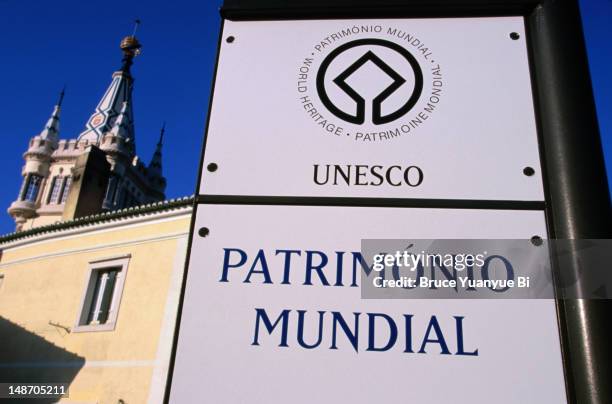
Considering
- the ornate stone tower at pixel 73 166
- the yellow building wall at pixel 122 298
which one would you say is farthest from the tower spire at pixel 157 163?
the yellow building wall at pixel 122 298

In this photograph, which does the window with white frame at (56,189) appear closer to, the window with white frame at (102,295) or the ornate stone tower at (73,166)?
the ornate stone tower at (73,166)

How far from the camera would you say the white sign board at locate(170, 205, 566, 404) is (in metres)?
0.98

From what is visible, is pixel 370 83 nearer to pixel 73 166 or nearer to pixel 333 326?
pixel 333 326

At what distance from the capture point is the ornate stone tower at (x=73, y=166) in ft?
150

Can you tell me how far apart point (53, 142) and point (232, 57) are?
5270cm

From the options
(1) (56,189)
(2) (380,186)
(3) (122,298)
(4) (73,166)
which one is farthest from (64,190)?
(2) (380,186)

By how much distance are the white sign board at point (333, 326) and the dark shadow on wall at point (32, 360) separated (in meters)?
15.8

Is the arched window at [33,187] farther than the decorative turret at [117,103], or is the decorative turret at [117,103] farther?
the decorative turret at [117,103]

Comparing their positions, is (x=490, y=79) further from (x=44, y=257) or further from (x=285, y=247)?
(x=44, y=257)

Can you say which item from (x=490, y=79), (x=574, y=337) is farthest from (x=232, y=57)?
(x=574, y=337)

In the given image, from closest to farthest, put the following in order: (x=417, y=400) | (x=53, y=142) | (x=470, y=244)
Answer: (x=417, y=400), (x=470, y=244), (x=53, y=142)

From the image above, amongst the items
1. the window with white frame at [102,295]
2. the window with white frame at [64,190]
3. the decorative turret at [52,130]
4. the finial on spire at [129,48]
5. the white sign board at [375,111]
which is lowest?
the white sign board at [375,111]

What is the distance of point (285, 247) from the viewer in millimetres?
1110

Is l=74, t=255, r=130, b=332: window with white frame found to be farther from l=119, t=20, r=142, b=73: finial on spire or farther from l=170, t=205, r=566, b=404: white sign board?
l=119, t=20, r=142, b=73: finial on spire
